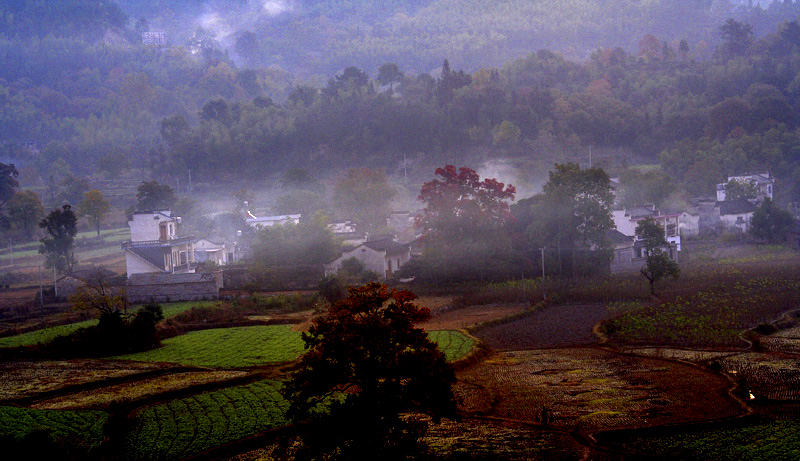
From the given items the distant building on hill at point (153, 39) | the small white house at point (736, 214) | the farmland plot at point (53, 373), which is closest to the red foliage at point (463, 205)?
the small white house at point (736, 214)

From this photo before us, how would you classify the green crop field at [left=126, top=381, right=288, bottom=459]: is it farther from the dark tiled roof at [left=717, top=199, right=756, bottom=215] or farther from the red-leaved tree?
the dark tiled roof at [left=717, top=199, right=756, bottom=215]

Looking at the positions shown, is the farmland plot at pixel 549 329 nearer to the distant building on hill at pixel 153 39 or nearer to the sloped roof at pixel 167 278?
the sloped roof at pixel 167 278

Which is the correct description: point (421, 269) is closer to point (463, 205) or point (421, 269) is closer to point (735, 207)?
point (463, 205)

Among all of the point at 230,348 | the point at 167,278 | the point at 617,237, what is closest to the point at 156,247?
the point at 167,278

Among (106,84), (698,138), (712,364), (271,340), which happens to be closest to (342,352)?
(712,364)

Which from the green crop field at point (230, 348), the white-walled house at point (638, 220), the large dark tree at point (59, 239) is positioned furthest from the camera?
the white-walled house at point (638, 220)

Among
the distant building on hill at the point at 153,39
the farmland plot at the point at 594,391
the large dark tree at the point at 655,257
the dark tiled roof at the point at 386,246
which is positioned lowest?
the farmland plot at the point at 594,391
